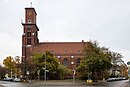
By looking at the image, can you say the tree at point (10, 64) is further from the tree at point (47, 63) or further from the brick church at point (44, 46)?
the tree at point (47, 63)

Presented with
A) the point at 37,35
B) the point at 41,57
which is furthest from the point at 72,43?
the point at 41,57

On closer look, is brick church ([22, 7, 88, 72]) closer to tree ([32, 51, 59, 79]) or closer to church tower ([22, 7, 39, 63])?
church tower ([22, 7, 39, 63])

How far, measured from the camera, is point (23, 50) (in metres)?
110

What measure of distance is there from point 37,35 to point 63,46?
11331 millimetres

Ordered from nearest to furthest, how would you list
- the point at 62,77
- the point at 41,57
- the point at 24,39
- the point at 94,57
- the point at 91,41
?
the point at 94,57
the point at 91,41
the point at 41,57
the point at 62,77
the point at 24,39

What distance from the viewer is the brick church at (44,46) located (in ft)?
360

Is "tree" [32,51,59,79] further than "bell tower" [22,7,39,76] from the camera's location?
No

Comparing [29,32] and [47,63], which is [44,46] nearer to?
[29,32]

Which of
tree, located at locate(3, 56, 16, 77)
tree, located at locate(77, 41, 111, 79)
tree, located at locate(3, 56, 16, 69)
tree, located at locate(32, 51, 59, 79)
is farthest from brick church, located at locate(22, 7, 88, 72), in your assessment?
tree, located at locate(77, 41, 111, 79)

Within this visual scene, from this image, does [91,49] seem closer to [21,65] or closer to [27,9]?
[21,65]

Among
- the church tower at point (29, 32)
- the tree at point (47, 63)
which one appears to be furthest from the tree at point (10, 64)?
the tree at point (47, 63)

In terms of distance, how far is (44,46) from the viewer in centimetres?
11631

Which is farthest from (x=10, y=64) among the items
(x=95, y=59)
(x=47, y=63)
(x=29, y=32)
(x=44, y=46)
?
(x=95, y=59)

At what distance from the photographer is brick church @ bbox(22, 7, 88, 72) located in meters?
110
